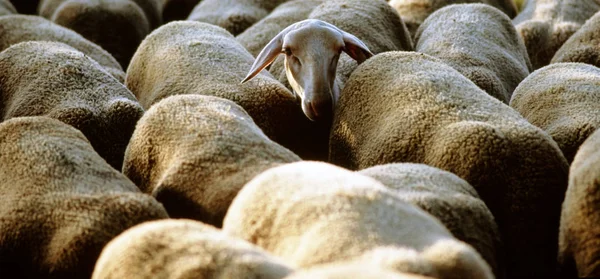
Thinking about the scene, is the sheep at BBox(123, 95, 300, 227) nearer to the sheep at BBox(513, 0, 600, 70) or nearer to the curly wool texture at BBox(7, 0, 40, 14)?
the sheep at BBox(513, 0, 600, 70)

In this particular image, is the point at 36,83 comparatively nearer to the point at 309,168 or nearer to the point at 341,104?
the point at 341,104

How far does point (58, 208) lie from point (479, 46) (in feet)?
10.8

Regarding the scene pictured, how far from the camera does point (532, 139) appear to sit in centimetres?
393

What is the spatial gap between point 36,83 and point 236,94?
1.04m

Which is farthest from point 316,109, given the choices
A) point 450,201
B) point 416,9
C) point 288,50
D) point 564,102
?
point 416,9

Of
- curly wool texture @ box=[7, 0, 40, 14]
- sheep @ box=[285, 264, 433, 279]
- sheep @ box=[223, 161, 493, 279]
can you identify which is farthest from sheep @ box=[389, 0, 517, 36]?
sheep @ box=[285, 264, 433, 279]

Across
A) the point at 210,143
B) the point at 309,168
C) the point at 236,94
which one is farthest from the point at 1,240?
Result: the point at 236,94

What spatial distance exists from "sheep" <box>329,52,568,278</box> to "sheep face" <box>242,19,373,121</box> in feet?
0.41

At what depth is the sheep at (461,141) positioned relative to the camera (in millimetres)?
3768

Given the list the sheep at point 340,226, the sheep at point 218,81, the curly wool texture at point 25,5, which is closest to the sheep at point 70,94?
the sheep at point 218,81

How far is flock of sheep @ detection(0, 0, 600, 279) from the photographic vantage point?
2773 mm

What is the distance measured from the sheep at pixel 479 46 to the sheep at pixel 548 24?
50 centimetres

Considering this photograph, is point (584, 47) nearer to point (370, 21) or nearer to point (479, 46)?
point (479, 46)

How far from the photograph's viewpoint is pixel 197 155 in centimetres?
388
